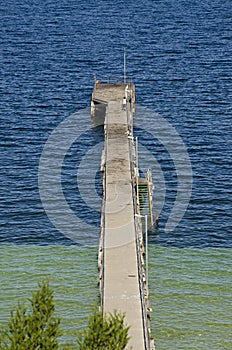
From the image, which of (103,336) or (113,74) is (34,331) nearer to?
(103,336)

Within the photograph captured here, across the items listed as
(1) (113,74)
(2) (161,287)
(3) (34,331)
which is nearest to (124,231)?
(2) (161,287)

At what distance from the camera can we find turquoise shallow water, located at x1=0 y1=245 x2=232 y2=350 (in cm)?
6450

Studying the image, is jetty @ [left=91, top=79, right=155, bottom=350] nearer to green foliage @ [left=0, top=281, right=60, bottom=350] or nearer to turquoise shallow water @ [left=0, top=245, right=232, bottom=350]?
turquoise shallow water @ [left=0, top=245, right=232, bottom=350]

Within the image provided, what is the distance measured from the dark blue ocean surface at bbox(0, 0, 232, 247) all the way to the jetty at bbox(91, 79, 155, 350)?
4322 mm

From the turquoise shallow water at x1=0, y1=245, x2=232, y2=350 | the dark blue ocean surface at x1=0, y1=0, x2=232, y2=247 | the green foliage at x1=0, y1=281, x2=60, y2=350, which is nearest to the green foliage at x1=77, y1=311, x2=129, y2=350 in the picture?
the green foliage at x1=0, y1=281, x2=60, y2=350

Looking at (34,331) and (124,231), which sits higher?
(124,231)

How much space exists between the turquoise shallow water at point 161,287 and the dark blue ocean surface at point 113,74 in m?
3.18

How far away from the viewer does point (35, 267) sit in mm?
74750

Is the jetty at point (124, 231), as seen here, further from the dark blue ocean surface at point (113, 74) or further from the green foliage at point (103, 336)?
the green foliage at point (103, 336)

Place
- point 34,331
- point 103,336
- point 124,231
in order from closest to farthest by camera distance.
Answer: point 103,336
point 34,331
point 124,231

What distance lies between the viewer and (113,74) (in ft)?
460

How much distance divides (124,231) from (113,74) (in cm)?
7220

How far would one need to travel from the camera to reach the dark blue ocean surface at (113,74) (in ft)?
283

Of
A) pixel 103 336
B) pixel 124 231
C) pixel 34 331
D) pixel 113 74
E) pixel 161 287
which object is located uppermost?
pixel 113 74
